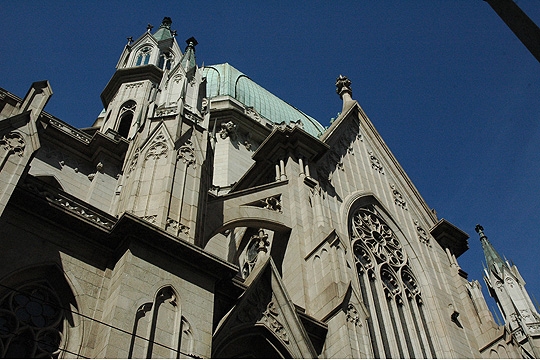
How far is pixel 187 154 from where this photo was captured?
46.1 feet

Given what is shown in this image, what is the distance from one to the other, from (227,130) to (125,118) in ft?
17.9

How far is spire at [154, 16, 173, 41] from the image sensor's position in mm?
35697

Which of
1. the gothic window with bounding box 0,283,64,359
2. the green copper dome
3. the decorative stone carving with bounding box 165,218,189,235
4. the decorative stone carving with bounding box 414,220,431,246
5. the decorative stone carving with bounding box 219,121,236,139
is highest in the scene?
the green copper dome

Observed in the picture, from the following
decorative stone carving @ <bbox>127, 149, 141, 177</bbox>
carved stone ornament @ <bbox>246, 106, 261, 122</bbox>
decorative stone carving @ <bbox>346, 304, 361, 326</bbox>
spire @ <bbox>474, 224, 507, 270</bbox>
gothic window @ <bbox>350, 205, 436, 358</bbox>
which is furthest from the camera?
spire @ <bbox>474, 224, 507, 270</bbox>

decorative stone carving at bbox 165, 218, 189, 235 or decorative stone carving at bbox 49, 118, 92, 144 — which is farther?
decorative stone carving at bbox 49, 118, 92, 144

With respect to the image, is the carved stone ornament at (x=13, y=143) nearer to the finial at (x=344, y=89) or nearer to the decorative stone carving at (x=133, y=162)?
the decorative stone carving at (x=133, y=162)

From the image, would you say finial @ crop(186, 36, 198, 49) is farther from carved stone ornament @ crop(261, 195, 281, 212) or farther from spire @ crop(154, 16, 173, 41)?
spire @ crop(154, 16, 173, 41)

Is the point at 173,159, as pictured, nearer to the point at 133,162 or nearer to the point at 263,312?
the point at 133,162

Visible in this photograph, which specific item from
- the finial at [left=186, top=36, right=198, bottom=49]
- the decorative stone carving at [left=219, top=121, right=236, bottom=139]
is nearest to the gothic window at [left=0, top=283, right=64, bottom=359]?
the finial at [left=186, top=36, right=198, bottom=49]

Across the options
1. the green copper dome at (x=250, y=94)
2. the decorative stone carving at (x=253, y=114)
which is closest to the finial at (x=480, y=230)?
the green copper dome at (x=250, y=94)

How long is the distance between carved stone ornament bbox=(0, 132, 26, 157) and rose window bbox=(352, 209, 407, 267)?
11928 millimetres

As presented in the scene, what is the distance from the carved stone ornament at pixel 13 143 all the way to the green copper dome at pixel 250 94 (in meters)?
23.0

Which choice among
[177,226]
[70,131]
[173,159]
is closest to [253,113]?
[70,131]

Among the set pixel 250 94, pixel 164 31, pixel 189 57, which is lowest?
pixel 189 57
